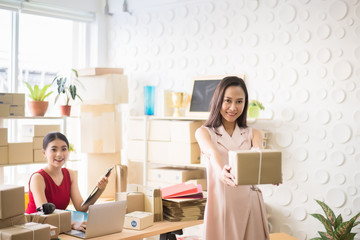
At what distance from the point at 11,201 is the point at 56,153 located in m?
0.88

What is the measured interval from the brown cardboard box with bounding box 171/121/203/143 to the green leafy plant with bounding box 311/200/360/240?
1251 mm

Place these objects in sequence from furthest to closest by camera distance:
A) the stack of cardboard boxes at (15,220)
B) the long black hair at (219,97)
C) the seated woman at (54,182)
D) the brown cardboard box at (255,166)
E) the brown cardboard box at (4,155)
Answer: the brown cardboard box at (4,155), the seated woman at (54,182), the long black hair at (219,97), the stack of cardboard boxes at (15,220), the brown cardboard box at (255,166)

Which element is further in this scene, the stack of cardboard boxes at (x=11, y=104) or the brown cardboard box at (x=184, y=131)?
the brown cardboard box at (x=184, y=131)

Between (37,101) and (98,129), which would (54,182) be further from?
(98,129)

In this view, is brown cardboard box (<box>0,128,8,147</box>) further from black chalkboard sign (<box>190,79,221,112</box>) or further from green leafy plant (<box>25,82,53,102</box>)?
black chalkboard sign (<box>190,79,221,112</box>)

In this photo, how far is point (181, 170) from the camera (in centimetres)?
420

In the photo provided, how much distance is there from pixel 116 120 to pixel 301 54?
1955 mm

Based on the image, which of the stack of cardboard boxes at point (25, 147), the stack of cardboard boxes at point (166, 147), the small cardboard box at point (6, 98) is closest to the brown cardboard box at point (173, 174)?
the stack of cardboard boxes at point (166, 147)

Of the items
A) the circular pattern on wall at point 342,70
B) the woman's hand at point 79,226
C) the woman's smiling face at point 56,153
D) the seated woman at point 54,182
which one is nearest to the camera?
the woman's hand at point 79,226

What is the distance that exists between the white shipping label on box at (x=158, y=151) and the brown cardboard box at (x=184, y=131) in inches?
5.3

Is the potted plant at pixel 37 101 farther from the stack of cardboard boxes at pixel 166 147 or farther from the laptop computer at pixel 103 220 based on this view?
the laptop computer at pixel 103 220

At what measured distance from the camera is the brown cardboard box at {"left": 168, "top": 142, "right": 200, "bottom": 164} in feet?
13.3

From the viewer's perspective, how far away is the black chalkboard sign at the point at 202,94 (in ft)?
13.4

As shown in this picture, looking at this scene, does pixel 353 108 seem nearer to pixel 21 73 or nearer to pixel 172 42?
pixel 172 42
